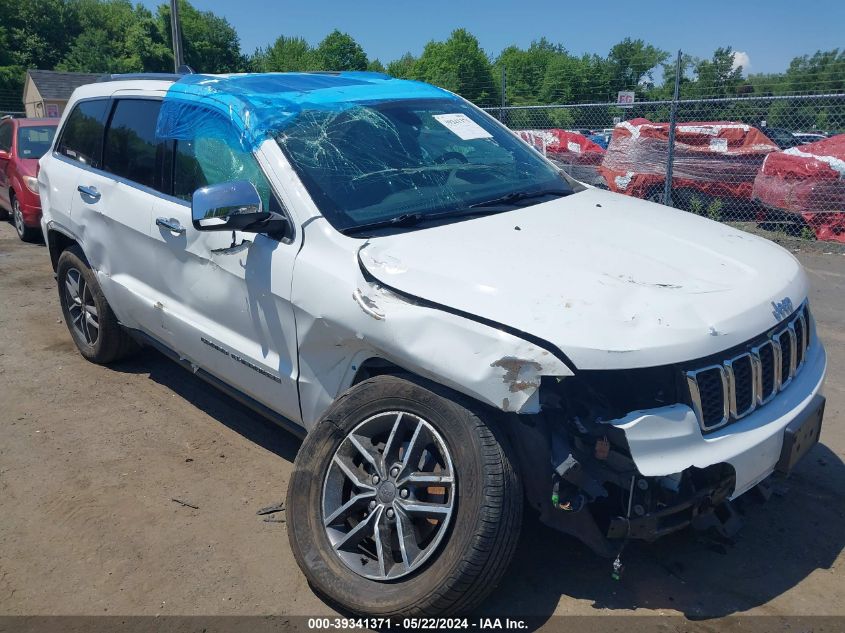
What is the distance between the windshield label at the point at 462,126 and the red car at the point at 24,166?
7769 millimetres

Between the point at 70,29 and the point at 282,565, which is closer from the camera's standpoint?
the point at 282,565

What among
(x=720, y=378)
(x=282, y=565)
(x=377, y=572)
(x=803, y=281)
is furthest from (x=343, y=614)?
(x=803, y=281)

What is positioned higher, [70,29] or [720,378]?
[70,29]

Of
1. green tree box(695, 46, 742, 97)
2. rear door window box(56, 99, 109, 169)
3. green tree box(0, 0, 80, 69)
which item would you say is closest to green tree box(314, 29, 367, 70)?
green tree box(0, 0, 80, 69)

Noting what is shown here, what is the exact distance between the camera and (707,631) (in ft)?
8.49

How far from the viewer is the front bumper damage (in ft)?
7.73

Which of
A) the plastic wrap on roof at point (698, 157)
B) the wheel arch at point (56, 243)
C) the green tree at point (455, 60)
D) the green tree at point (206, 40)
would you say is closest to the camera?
the wheel arch at point (56, 243)

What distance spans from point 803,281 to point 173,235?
2985mm

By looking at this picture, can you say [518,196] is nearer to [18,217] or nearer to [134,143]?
[134,143]

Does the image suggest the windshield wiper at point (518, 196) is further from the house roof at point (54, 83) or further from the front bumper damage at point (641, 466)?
the house roof at point (54, 83)

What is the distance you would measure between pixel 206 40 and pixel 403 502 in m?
71.9

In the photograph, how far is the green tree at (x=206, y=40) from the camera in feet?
205

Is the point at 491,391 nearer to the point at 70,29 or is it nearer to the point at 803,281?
the point at 803,281

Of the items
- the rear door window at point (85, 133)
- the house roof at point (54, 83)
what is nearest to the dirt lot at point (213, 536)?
the rear door window at point (85, 133)
